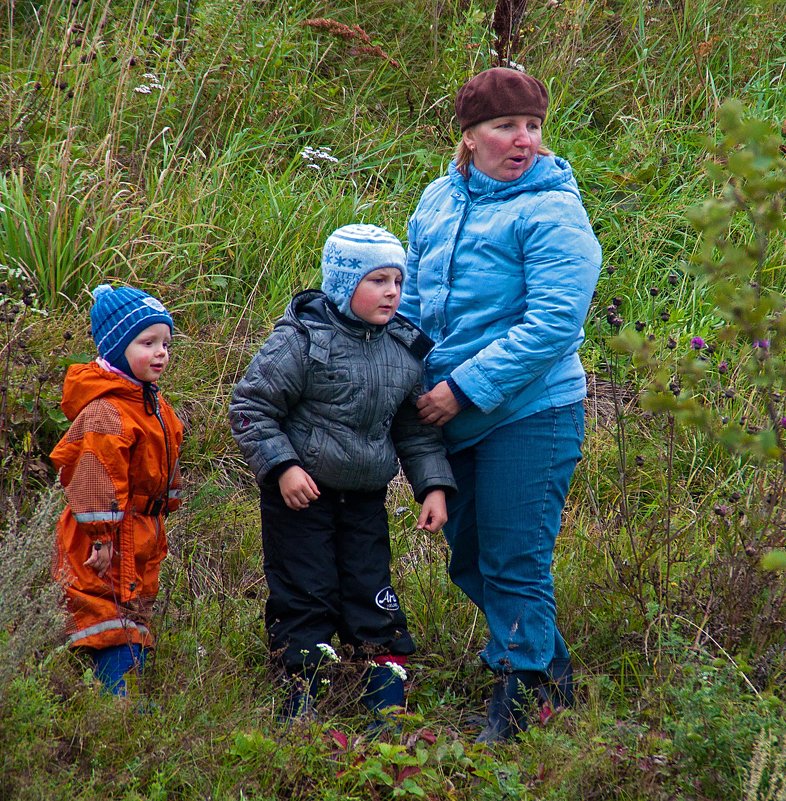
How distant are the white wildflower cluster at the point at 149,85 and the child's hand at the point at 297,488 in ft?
11.8

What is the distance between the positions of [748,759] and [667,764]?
0.66 ft

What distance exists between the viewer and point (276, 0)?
7.54m

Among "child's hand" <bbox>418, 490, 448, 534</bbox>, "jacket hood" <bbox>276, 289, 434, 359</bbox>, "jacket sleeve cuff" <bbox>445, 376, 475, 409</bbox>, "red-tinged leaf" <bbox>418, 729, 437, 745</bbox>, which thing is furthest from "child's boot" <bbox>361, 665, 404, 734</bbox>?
"jacket hood" <bbox>276, 289, 434, 359</bbox>

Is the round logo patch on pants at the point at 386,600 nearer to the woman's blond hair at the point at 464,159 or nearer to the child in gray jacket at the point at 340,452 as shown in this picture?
the child in gray jacket at the point at 340,452

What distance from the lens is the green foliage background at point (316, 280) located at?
2719mm

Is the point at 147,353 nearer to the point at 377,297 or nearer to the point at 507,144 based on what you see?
the point at 377,297

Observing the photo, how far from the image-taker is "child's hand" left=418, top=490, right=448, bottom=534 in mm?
3266

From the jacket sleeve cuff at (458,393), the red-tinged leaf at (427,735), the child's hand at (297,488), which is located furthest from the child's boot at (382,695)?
the jacket sleeve cuff at (458,393)

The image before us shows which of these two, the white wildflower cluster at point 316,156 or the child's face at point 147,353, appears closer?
the child's face at point 147,353

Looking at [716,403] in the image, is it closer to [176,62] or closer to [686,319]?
[686,319]

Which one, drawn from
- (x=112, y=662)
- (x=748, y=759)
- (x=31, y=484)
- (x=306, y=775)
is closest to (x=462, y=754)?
(x=306, y=775)

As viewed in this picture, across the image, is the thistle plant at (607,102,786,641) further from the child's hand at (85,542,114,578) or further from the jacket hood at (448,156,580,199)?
the child's hand at (85,542,114,578)

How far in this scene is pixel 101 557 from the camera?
3094 mm

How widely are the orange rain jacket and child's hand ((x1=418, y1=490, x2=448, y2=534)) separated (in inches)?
30.6
